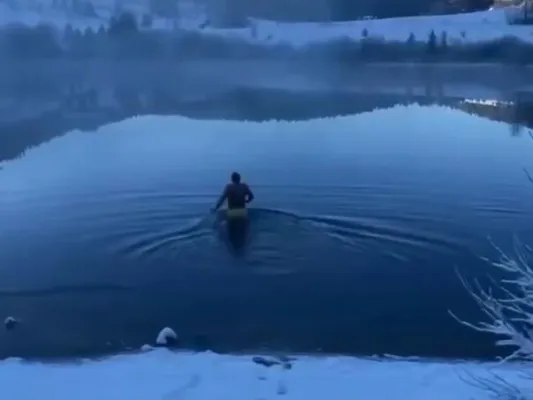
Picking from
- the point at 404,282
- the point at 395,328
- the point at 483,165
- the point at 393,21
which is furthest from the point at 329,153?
the point at 393,21

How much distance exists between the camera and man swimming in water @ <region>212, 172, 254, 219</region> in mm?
12203

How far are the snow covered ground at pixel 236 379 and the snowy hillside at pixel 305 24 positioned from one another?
73.7ft

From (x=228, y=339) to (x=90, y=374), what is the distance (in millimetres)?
1752

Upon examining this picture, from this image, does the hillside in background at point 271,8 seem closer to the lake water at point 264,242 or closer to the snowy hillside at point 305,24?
the snowy hillside at point 305,24

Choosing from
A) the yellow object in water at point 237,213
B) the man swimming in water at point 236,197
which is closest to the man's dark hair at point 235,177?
the man swimming in water at point 236,197

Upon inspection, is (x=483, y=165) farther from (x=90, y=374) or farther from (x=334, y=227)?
(x=90, y=374)

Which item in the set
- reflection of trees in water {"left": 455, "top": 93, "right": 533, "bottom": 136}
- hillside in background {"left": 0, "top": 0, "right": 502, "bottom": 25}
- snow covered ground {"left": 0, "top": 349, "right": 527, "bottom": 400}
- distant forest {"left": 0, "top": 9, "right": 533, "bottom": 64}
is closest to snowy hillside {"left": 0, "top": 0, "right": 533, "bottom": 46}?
hillside in background {"left": 0, "top": 0, "right": 502, "bottom": 25}

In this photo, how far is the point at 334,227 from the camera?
1275 centimetres

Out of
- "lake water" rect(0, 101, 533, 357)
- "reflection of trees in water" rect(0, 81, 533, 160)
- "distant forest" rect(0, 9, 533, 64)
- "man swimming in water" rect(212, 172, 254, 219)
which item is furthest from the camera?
"distant forest" rect(0, 9, 533, 64)

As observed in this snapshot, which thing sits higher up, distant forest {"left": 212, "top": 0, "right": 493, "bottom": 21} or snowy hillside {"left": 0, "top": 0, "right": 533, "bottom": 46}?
distant forest {"left": 212, "top": 0, "right": 493, "bottom": 21}

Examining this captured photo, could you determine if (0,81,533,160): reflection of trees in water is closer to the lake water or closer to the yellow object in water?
the lake water

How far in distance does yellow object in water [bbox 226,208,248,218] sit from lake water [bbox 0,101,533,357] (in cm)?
22

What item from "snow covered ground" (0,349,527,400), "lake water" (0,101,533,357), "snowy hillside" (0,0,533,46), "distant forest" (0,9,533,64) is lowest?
"snow covered ground" (0,349,527,400)

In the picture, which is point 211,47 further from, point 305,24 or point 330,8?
point 330,8
